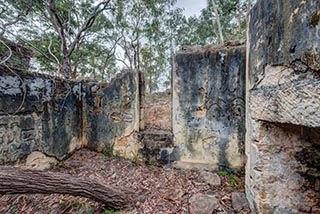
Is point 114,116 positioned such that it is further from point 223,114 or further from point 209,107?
point 223,114

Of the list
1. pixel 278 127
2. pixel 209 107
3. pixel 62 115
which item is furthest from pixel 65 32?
pixel 278 127

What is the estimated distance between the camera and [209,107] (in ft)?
9.45

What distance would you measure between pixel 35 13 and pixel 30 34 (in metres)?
2.07

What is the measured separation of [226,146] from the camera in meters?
2.80

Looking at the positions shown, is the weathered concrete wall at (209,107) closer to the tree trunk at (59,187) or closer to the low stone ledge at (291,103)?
the low stone ledge at (291,103)

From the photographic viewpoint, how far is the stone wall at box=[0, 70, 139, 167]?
2.28 meters

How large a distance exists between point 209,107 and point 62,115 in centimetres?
281

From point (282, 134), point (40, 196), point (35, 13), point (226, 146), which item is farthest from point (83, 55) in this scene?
point (282, 134)

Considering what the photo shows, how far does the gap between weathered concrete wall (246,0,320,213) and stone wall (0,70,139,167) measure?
88.4 inches

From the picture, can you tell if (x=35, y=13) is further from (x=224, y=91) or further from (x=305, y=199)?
(x=305, y=199)

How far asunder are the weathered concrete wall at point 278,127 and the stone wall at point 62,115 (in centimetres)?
224

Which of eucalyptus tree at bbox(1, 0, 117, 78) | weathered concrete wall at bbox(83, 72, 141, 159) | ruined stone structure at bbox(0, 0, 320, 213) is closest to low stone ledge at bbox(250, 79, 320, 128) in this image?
ruined stone structure at bbox(0, 0, 320, 213)

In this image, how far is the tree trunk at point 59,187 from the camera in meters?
1.48

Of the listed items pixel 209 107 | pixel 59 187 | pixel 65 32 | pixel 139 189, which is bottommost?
pixel 139 189
